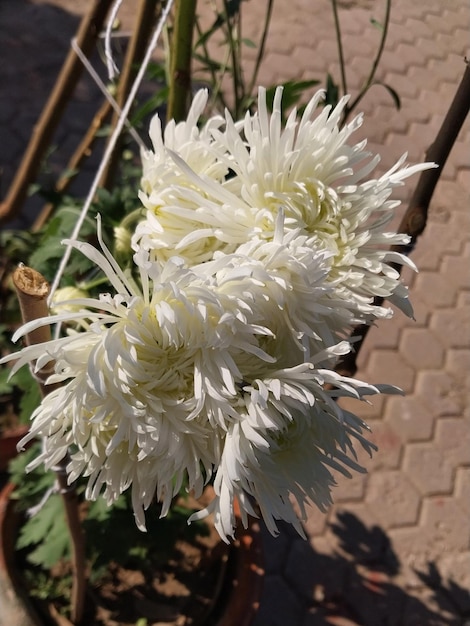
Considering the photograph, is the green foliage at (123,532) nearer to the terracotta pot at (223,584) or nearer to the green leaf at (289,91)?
the terracotta pot at (223,584)

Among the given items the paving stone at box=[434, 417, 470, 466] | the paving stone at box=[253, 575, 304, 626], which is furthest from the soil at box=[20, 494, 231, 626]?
the paving stone at box=[434, 417, 470, 466]

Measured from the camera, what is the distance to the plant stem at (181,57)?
0.73 meters

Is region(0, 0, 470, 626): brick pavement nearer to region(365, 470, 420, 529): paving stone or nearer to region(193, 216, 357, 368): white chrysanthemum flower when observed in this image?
region(365, 470, 420, 529): paving stone

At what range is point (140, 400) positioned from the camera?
486mm

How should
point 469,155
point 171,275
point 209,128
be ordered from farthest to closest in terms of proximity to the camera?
1. point 469,155
2. point 209,128
3. point 171,275

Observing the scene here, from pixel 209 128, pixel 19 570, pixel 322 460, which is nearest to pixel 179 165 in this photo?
pixel 209 128

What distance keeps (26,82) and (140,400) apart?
10.4 feet

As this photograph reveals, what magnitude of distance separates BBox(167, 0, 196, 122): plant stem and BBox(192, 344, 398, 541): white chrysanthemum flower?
494 millimetres

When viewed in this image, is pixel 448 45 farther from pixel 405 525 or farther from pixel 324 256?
pixel 324 256

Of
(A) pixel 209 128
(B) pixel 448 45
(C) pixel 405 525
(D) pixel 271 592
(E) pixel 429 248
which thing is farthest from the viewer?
(B) pixel 448 45

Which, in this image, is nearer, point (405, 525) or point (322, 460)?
point (322, 460)

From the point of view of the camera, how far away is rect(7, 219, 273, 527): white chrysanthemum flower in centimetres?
45

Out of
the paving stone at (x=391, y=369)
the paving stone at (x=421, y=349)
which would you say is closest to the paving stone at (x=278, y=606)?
the paving stone at (x=391, y=369)

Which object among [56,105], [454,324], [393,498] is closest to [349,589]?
[393,498]
